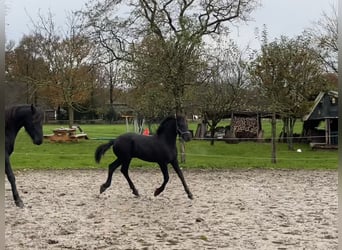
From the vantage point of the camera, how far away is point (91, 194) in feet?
25.9

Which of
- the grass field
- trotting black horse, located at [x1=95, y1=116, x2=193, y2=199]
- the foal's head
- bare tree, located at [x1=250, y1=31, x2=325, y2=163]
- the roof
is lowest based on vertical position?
the grass field

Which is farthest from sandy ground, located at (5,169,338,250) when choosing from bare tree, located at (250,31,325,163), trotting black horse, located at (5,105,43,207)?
bare tree, located at (250,31,325,163)

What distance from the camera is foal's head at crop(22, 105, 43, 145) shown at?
19.4 feet

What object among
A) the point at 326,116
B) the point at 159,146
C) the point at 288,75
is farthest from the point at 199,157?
the point at 159,146

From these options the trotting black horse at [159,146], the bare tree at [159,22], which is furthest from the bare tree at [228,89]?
the trotting black horse at [159,146]

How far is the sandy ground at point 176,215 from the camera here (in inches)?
182

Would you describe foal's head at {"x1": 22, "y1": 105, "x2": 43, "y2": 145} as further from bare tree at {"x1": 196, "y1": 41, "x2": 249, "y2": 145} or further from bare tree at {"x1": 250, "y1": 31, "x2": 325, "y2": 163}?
bare tree at {"x1": 196, "y1": 41, "x2": 249, "y2": 145}

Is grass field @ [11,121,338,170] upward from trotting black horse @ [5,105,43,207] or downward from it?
downward

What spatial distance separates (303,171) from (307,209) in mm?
5286

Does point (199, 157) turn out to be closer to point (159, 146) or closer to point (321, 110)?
point (321, 110)

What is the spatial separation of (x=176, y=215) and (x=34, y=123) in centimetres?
216

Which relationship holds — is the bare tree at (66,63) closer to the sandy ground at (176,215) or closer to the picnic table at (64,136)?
the picnic table at (64,136)

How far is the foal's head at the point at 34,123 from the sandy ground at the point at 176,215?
101 centimetres

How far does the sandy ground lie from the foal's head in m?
1.01
